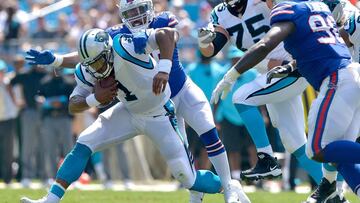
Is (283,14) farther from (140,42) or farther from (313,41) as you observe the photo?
(140,42)

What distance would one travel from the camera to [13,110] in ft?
50.0

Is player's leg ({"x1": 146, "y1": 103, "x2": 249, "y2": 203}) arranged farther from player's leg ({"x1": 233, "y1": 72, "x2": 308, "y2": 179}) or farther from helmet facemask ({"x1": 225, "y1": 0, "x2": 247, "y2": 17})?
helmet facemask ({"x1": 225, "y1": 0, "x2": 247, "y2": 17})

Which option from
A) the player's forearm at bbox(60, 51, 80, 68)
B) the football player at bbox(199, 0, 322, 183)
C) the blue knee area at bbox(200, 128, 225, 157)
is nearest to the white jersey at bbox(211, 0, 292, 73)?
the football player at bbox(199, 0, 322, 183)

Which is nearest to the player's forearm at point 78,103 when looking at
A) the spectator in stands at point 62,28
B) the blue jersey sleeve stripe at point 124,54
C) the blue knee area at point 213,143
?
the blue jersey sleeve stripe at point 124,54

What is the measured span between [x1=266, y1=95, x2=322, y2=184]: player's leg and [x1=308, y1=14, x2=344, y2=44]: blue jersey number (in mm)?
1692

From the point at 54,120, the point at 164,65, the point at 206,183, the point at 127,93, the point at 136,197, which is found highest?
the point at 164,65

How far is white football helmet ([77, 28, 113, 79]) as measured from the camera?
8.13 meters

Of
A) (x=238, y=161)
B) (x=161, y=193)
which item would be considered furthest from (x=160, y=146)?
(x=238, y=161)

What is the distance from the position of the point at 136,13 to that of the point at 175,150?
133cm

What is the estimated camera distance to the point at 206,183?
8781 millimetres

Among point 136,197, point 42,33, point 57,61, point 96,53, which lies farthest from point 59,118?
point 96,53

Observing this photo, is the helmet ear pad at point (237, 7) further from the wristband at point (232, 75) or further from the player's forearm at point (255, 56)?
the player's forearm at point (255, 56)

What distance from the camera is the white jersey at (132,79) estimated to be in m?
8.34

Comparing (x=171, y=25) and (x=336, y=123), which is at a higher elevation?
(x=171, y=25)
